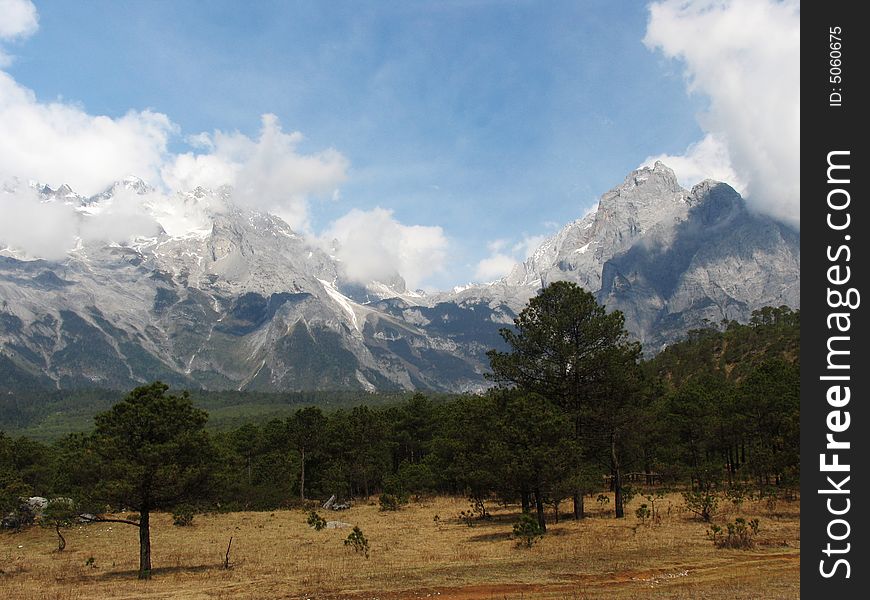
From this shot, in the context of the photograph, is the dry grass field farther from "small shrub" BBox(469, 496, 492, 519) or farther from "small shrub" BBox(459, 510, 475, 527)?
"small shrub" BBox(469, 496, 492, 519)

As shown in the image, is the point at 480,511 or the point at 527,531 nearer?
the point at 527,531

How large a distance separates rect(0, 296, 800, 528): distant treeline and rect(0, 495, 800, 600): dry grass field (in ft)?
11.0

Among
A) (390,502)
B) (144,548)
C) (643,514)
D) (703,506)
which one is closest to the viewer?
(144,548)

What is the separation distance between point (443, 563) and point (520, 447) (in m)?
8.06

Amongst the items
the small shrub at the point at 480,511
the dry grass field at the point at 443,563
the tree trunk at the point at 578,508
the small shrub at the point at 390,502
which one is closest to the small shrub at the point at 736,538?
the dry grass field at the point at 443,563

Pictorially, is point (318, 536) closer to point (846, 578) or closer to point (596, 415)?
point (596, 415)

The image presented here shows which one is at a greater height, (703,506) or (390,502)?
(703,506)

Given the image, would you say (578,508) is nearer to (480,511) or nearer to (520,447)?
(480,511)

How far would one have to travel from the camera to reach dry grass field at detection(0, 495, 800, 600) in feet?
65.7

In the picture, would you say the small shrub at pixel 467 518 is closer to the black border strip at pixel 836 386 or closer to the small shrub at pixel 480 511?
the small shrub at pixel 480 511

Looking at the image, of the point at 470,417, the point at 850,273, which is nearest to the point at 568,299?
the point at 470,417

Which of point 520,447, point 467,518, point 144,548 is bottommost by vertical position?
point 467,518

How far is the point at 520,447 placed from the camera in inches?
1280

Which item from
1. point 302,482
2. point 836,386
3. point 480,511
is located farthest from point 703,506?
point 302,482
